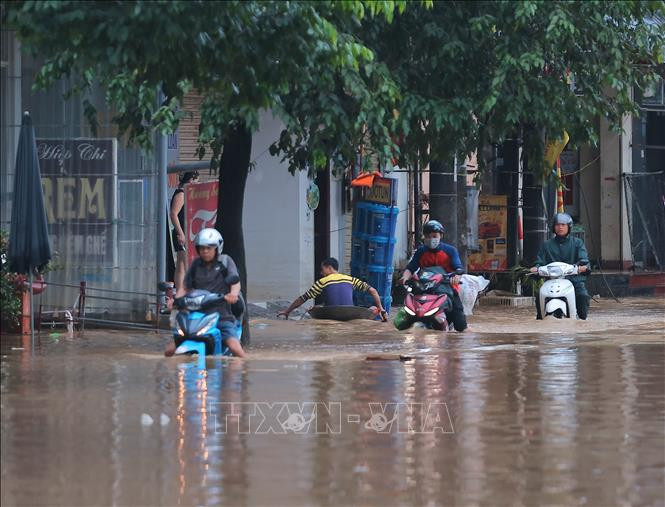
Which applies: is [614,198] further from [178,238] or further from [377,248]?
[178,238]

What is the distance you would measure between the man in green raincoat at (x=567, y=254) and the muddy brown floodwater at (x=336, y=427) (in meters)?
3.02

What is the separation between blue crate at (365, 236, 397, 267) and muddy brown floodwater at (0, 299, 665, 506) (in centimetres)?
730

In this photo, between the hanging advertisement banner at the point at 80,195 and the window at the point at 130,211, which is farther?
the window at the point at 130,211

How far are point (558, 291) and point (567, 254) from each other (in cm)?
58

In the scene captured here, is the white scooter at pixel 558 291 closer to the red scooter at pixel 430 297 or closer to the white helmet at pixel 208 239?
the red scooter at pixel 430 297

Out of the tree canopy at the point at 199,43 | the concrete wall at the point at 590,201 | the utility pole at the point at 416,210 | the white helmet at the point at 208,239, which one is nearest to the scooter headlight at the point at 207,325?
the white helmet at the point at 208,239

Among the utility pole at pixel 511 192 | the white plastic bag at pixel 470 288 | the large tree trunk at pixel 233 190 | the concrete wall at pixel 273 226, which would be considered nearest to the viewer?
the large tree trunk at pixel 233 190

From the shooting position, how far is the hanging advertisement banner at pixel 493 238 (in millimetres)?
28297

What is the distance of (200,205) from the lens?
20938 mm

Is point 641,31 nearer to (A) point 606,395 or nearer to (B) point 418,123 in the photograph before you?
(B) point 418,123

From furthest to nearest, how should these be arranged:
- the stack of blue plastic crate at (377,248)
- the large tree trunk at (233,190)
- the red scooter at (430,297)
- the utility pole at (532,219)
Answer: the utility pole at (532,219)
the stack of blue plastic crate at (377,248)
the red scooter at (430,297)
the large tree trunk at (233,190)

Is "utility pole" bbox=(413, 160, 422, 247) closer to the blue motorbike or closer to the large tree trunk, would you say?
the large tree trunk

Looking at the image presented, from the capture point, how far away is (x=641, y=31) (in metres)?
17.6

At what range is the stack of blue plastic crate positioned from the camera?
934 inches
